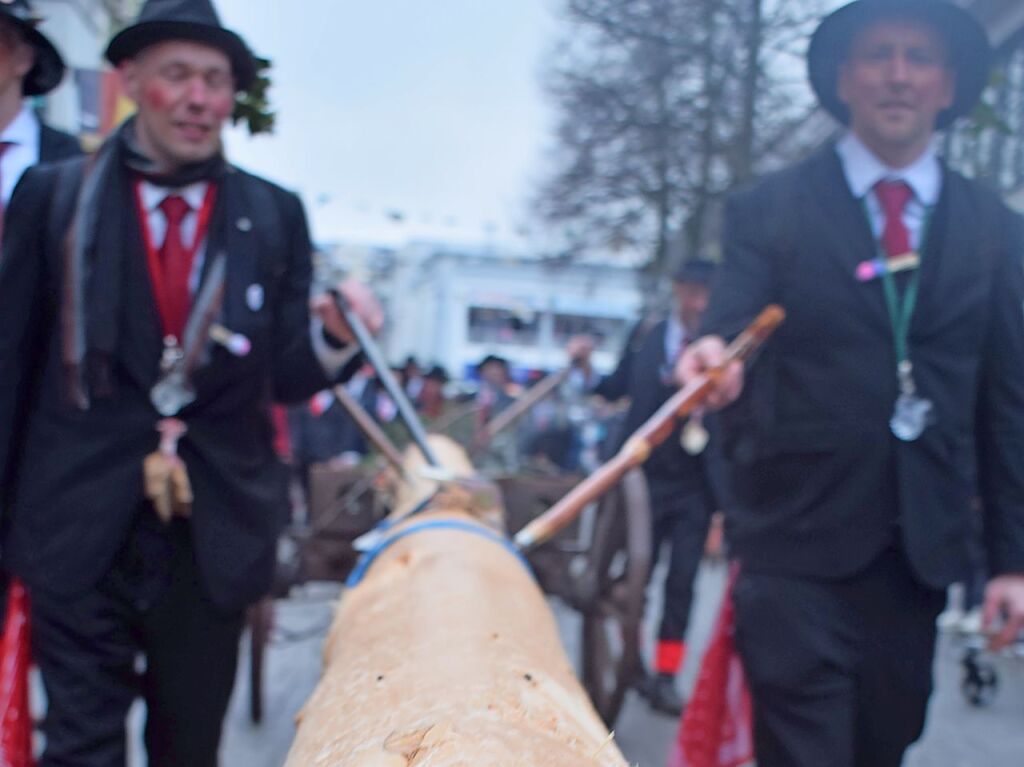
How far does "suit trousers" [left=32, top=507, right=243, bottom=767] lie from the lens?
229cm

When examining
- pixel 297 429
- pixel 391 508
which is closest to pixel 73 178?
pixel 391 508

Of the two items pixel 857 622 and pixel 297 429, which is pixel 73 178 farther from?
pixel 297 429

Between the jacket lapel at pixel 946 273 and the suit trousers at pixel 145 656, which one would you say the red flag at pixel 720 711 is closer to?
the jacket lapel at pixel 946 273

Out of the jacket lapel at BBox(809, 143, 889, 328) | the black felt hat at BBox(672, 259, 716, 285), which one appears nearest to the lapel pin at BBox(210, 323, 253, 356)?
the jacket lapel at BBox(809, 143, 889, 328)

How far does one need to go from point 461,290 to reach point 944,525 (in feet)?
126

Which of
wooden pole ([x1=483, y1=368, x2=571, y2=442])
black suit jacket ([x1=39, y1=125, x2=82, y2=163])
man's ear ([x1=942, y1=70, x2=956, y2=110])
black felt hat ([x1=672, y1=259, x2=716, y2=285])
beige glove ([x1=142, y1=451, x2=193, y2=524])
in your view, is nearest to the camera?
beige glove ([x1=142, y1=451, x2=193, y2=524])

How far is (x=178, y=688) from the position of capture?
7.98 feet

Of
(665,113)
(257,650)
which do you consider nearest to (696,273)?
(257,650)

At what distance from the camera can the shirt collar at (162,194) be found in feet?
7.94

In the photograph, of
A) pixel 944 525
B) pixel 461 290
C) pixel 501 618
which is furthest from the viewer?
pixel 461 290

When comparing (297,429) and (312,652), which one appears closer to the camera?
(312,652)

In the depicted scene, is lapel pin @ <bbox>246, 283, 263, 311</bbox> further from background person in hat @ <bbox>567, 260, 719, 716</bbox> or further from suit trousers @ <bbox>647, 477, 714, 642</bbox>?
suit trousers @ <bbox>647, 477, 714, 642</bbox>

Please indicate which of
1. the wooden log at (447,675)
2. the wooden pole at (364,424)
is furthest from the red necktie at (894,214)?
the wooden pole at (364,424)

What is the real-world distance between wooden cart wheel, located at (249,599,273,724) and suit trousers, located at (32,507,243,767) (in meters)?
1.95
